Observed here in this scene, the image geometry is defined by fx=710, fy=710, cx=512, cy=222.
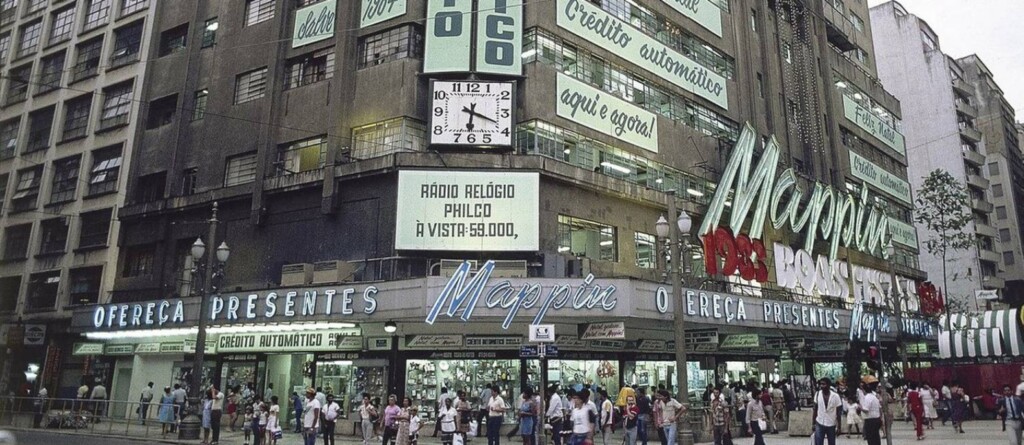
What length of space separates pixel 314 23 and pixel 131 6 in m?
17.5

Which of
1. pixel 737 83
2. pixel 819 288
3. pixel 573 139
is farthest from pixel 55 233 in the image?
pixel 819 288

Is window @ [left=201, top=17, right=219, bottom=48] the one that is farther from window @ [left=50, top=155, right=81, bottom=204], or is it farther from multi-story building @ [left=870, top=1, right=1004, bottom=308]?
multi-story building @ [left=870, top=1, right=1004, bottom=308]

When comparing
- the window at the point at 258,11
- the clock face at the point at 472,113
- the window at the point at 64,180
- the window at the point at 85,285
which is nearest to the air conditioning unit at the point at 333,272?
the clock face at the point at 472,113

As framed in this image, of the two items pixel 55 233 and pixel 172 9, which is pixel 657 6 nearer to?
pixel 172 9

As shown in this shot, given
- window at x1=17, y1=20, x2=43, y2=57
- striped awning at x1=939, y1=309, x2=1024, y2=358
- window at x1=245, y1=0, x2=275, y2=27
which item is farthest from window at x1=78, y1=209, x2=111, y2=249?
striped awning at x1=939, y1=309, x2=1024, y2=358

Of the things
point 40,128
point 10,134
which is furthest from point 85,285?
point 10,134

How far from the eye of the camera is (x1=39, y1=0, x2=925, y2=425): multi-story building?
27062mm

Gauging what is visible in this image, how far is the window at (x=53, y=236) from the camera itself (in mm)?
41188

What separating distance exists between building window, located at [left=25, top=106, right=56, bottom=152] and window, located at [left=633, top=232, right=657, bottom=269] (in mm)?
36767

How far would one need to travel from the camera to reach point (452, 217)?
2716 cm

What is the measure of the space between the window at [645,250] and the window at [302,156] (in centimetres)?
1456

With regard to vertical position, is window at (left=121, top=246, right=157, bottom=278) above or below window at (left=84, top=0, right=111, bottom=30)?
below

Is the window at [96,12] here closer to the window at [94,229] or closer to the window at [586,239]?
the window at [94,229]

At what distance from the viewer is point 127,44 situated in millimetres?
42312
